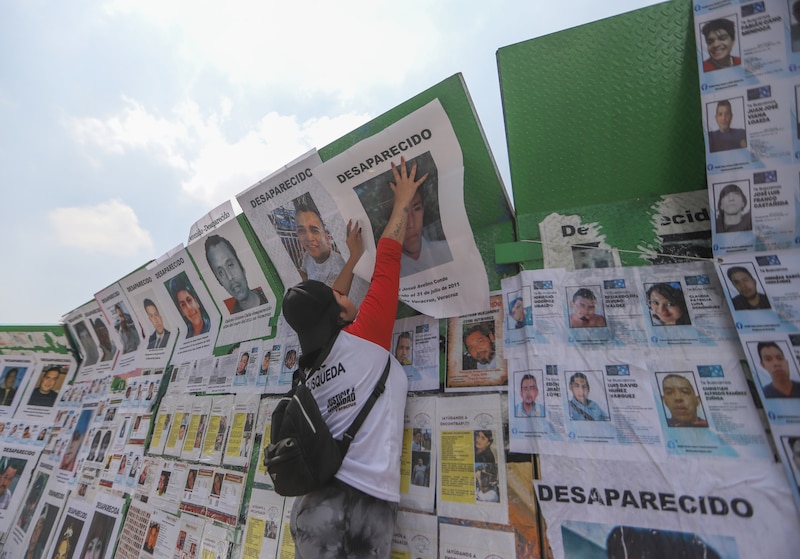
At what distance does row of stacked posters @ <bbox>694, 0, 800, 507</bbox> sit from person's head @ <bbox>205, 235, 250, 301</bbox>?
6.24 feet

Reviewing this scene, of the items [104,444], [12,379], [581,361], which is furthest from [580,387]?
[12,379]

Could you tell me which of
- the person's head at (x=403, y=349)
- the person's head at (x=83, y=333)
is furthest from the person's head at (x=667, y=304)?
the person's head at (x=83, y=333)

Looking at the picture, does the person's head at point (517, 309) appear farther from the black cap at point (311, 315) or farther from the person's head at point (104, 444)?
the person's head at point (104, 444)

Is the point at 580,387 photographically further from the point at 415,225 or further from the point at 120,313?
the point at 120,313

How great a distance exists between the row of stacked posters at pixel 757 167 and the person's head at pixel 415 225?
750 mm

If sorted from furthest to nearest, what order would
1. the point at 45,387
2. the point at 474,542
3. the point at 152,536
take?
the point at 45,387
the point at 152,536
the point at 474,542

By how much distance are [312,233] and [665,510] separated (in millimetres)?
1399

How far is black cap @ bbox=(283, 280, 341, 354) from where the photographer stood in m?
1.14

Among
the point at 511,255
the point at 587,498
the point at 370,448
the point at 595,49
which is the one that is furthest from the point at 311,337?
the point at 595,49

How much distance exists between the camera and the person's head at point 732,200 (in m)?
0.86

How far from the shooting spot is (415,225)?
1278 millimetres

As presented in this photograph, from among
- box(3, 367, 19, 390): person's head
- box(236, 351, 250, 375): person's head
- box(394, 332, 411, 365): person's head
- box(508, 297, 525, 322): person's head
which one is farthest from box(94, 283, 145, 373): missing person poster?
box(508, 297, 525, 322): person's head

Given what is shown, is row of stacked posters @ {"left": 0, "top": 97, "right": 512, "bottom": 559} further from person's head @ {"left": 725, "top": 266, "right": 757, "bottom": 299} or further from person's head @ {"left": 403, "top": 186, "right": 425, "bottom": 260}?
person's head @ {"left": 725, "top": 266, "right": 757, "bottom": 299}

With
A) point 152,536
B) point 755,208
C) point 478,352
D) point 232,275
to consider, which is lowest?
point 152,536
